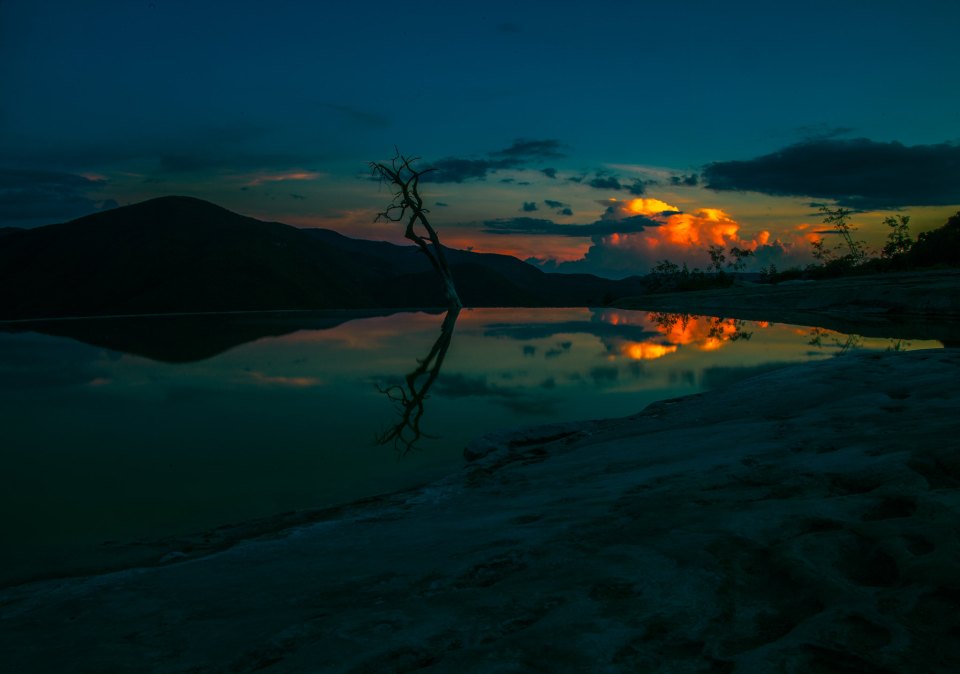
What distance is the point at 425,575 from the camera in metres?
2.75

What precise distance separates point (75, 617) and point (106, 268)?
108900 mm

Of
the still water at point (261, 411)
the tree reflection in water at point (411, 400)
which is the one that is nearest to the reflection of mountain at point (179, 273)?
the still water at point (261, 411)

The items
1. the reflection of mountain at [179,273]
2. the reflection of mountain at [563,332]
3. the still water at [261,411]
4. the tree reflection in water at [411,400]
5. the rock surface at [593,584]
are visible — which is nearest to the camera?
the rock surface at [593,584]

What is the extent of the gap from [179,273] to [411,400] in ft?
291

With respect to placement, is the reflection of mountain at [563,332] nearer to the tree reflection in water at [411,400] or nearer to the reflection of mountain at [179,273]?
the tree reflection in water at [411,400]

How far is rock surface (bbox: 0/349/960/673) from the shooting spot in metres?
1.99

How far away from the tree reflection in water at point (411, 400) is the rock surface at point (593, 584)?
201cm

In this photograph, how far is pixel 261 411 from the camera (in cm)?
752

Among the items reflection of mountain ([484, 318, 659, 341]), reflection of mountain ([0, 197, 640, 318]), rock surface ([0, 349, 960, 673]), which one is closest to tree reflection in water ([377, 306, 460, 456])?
rock surface ([0, 349, 960, 673])

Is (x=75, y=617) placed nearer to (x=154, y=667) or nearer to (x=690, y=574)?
(x=154, y=667)

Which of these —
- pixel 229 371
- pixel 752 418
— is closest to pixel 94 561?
pixel 752 418

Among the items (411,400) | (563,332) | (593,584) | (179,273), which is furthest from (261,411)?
(179,273)

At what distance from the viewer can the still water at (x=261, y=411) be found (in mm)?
4340

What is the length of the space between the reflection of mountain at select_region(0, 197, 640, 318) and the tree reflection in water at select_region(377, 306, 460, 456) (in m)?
44.3
